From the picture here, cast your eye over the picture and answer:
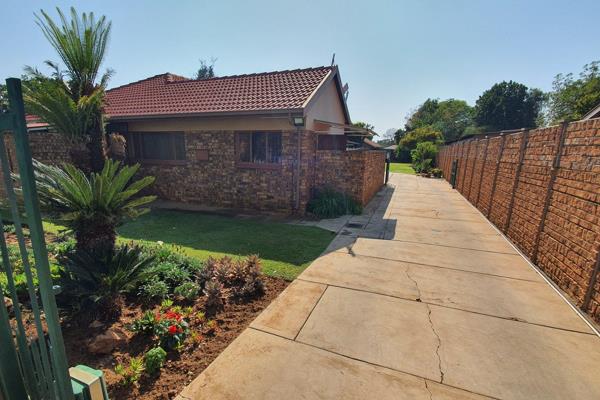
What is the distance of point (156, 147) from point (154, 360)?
33.4 feet

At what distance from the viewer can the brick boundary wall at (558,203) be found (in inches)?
153

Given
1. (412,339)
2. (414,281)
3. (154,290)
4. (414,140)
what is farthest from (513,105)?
(154,290)

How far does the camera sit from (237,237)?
684 cm

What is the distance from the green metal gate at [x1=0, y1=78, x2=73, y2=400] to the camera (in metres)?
1.34

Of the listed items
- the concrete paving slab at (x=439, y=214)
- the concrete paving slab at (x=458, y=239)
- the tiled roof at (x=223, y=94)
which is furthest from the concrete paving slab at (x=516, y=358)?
the tiled roof at (x=223, y=94)

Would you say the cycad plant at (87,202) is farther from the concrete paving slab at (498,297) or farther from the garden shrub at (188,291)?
the concrete paving slab at (498,297)

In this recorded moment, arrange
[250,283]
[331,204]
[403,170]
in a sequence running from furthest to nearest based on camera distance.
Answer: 1. [403,170]
2. [331,204]
3. [250,283]

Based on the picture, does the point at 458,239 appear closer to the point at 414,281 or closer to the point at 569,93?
the point at 414,281

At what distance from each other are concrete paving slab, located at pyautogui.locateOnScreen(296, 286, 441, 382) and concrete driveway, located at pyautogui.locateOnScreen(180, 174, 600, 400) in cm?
1

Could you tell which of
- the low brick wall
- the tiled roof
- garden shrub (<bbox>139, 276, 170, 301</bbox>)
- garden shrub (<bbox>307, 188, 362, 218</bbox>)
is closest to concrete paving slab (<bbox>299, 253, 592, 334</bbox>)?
garden shrub (<bbox>139, 276, 170, 301</bbox>)

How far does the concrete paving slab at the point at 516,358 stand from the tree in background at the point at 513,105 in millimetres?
64806

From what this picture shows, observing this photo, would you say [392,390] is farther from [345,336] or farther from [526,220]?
[526,220]

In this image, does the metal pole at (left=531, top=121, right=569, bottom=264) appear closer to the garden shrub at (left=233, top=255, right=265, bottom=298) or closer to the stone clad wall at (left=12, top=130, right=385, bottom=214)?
the stone clad wall at (left=12, top=130, right=385, bottom=214)

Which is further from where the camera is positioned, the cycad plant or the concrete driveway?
the cycad plant
